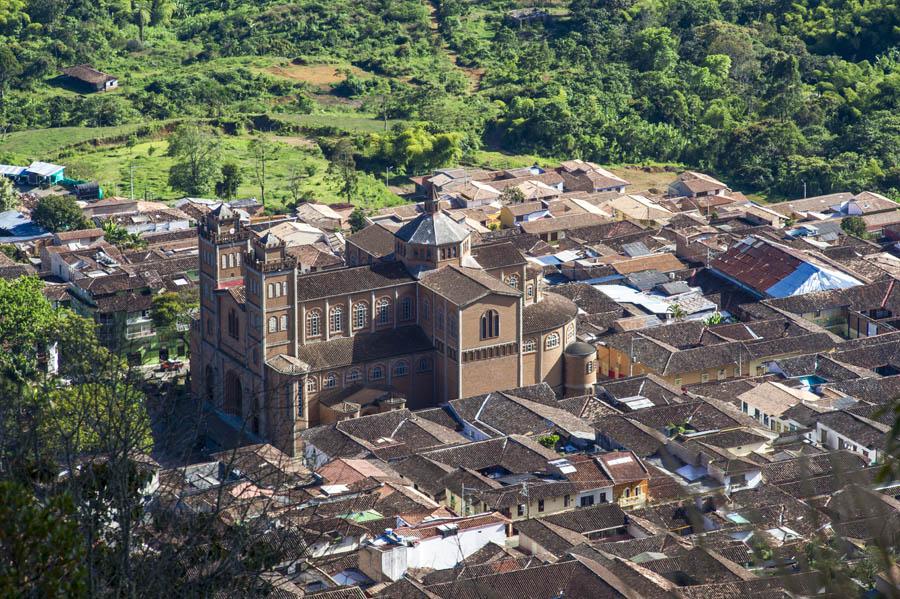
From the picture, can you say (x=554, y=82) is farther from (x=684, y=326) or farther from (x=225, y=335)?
(x=225, y=335)

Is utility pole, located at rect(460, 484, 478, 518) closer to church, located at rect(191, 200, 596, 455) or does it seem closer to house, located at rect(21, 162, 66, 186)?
church, located at rect(191, 200, 596, 455)

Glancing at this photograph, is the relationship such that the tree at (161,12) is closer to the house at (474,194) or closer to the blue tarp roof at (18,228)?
the blue tarp roof at (18,228)

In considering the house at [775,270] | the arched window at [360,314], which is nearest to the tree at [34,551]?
the arched window at [360,314]

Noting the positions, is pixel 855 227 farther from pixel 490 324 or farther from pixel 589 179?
pixel 490 324

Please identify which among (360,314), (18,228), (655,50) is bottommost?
(18,228)

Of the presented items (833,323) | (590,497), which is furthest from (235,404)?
(833,323)

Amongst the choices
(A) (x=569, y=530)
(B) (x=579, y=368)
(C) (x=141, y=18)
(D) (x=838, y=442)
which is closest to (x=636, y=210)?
(B) (x=579, y=368)

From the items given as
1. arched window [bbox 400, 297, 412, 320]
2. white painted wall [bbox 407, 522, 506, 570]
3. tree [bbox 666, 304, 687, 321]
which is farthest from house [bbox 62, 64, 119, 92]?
white painted wall [bbox 407, 522, 506, 570]
